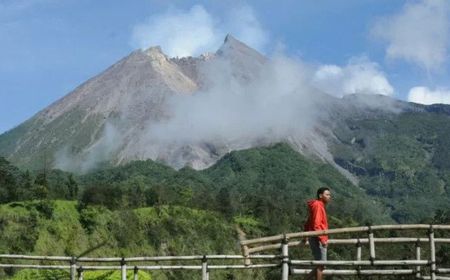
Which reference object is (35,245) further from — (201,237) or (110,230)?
(201,237)

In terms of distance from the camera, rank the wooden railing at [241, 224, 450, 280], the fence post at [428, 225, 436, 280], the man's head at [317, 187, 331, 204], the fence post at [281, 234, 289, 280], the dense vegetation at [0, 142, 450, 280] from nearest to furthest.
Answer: the fence post at [281, 234, 289, 280] → the wooden railing at [241, 224, 450, 280] → the fence post at [428, 225, 436, 280] → the man's head at [317, 187, 331, 204] → the dense vegetation at [0, 142, 450, 280]

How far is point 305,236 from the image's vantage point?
1123 cm

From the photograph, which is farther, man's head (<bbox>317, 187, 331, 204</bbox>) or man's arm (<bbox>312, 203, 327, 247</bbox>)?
man's head (<bbox>317, 187, 331, 204</bbox>)

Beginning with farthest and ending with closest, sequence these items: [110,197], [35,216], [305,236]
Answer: [110,197]
[35,216]
[305,236]

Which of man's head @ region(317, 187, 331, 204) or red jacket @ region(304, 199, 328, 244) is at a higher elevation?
man's head @ region(317, 187, 331, 204)

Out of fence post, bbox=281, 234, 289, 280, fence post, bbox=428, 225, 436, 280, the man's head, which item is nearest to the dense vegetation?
fence post, bbox=428, 225, 436, 280

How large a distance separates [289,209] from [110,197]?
35.1 meters

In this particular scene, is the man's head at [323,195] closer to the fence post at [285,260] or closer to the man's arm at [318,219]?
the man's arm at [318,219]

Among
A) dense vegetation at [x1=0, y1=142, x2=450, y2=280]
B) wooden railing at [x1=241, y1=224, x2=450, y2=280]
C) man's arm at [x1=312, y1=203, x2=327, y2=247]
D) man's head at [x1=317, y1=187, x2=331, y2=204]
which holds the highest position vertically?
dense vegetation at [x1=0, y1=142, x2=450, y2=280]

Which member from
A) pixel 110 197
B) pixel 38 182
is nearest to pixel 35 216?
pixel 38 182

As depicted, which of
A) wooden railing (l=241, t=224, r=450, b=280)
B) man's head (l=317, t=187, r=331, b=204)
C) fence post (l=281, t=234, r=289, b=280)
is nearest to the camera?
fence post (l=281, t=234, r=289, b=280)

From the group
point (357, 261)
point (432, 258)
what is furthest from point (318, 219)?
point (432, 258)

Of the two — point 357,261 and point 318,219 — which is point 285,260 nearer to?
point 357,261

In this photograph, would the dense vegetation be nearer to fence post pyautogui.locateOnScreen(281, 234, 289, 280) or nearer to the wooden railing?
the wooden railing
